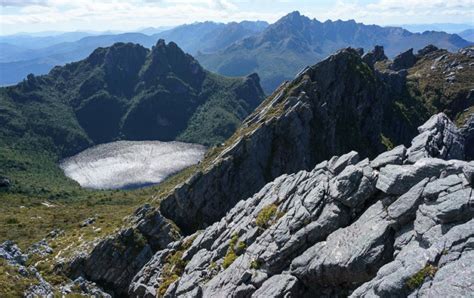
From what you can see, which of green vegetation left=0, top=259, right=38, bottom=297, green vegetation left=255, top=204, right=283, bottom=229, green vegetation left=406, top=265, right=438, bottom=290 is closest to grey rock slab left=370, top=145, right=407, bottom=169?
green vegetation left=255, top=204, right=283, bottom=229

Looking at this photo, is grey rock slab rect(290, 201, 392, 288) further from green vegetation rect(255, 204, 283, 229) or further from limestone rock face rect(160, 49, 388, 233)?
limestone rock face rect(160, 49, 388, 233)

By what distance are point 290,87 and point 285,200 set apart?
296 feet

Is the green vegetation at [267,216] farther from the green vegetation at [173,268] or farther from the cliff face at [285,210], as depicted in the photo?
the green vegetation at [173,268]

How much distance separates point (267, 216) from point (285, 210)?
271 centimetres

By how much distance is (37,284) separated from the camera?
212 feet

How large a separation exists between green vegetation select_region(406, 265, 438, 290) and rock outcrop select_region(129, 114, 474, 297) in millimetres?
66

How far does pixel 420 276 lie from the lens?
2930 cm

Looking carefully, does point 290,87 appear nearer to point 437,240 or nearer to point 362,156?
point 362,156

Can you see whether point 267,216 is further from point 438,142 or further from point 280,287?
point 438,142

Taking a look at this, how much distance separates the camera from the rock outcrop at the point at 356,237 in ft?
98.6

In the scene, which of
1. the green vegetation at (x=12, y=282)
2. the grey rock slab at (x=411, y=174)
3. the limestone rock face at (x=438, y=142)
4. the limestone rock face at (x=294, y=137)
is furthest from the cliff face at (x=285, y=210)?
the green vegetation at (x=12, y=282)

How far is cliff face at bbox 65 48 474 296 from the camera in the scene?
127 feet

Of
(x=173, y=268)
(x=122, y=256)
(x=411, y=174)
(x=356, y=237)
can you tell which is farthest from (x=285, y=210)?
(x=122, y=256)

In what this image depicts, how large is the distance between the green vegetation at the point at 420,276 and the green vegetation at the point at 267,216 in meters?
23.8
